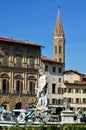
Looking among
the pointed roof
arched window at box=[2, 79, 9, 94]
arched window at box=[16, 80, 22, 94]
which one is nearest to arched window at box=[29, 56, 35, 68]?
arched window at box=[16, 80, 22, 94]

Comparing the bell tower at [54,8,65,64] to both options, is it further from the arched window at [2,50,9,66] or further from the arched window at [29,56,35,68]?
the arched window at [2,50,9,66]

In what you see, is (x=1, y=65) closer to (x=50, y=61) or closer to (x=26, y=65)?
(x=26, y=65)

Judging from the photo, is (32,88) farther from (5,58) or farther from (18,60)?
(5,58)

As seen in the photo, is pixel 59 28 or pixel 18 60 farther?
pixel 59 28

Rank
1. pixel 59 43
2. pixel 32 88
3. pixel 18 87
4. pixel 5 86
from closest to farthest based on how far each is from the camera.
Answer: pixel 5 86
pixel 18 87
pixel 32 88
pixel 59 43

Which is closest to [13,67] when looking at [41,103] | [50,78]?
[50,78]

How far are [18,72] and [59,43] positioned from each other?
34790 mm

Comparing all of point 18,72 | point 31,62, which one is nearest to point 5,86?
point 18,72

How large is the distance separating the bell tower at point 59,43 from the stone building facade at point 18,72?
28.3m

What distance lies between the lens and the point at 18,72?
62.7 meters

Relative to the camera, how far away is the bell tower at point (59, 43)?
9364 centimetres

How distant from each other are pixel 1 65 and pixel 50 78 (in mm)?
12787

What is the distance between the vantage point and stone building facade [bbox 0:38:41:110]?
61.2 m

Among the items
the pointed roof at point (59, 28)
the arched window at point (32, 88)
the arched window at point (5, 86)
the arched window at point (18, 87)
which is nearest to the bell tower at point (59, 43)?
the pointed roof at point (59, 28)
